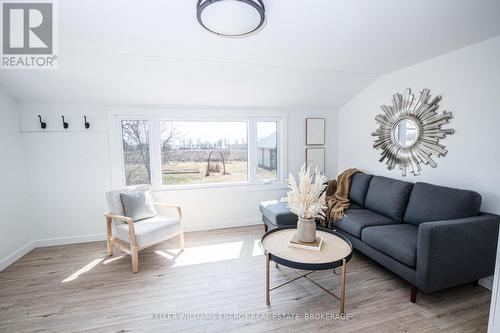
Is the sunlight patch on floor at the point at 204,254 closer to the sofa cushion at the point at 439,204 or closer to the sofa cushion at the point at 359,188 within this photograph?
the sofa cushion at the point at 359,188

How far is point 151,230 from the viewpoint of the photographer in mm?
2701

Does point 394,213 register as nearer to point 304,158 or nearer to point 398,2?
point 304,158

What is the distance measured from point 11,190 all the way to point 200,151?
90.5 inches

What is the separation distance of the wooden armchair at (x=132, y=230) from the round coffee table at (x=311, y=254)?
4.21ft

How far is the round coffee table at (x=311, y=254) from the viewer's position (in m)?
1.84

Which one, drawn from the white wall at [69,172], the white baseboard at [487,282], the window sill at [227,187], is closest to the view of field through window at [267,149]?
the window sill at [227,187]

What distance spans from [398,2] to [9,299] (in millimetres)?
4007

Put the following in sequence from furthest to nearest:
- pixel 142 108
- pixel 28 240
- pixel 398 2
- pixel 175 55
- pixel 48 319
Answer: pixel 142 108, pixel 28 240, pixel 175 55, pixel 48 319, pixel 398 2

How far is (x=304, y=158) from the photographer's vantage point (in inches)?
162

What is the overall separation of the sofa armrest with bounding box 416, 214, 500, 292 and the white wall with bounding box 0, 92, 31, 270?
418 cm

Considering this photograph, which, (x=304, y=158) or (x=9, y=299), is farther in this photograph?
(x=304, y=158)

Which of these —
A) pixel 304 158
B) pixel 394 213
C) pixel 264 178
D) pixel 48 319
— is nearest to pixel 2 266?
pixel 48 319

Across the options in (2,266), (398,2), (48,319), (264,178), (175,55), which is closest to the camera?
(398,2)

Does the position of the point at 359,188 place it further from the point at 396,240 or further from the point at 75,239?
the point at 75,239
